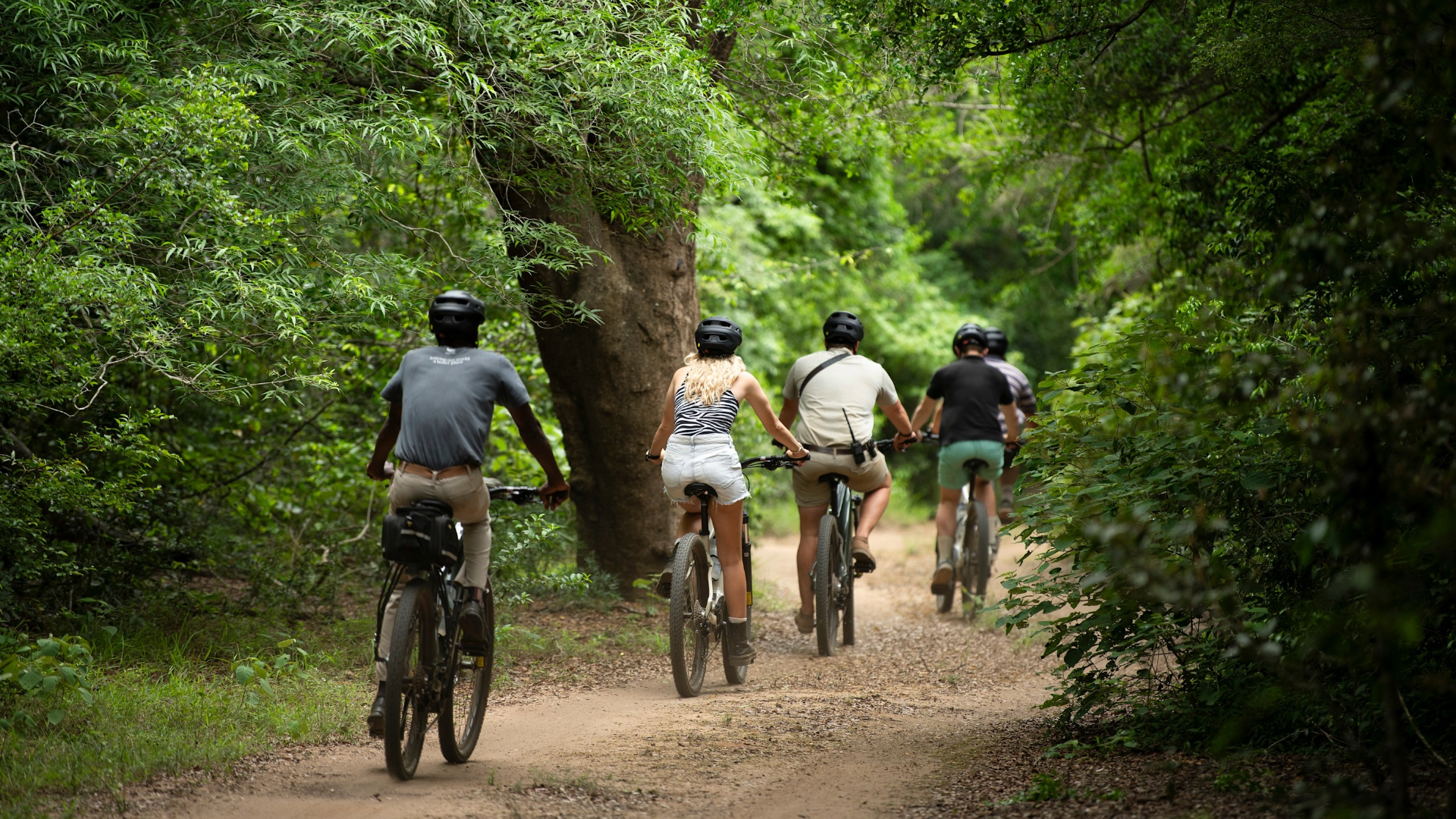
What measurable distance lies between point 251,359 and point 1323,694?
726 cm

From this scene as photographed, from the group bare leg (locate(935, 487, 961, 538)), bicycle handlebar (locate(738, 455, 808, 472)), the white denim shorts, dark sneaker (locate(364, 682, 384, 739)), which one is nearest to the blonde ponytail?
the white denim shorts

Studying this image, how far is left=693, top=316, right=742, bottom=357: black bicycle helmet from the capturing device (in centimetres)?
652

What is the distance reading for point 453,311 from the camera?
15.9 ft

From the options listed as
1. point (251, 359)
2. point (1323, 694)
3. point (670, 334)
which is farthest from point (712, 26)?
point (1323, 694)

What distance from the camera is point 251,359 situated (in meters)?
8.24

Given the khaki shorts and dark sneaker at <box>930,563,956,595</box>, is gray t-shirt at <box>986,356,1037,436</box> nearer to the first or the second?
dark sneaker at <box>930,563,956,595</box>

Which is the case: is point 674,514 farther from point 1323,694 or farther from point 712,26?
point 1323,694

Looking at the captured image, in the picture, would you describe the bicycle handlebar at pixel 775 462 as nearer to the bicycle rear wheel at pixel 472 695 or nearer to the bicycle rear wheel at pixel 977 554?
the bicycle rear wheel at pixel 472 695

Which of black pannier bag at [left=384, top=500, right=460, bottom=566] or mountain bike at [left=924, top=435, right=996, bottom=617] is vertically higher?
mountain bike at [left=924, top=435, right=996, bottom=617]

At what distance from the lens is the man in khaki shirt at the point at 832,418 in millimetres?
7676

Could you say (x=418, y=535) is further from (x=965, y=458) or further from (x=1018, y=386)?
(x=1018, y=386)

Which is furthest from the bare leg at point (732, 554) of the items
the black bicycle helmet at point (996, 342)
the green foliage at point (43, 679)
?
the black bicycle helmet at point (996, 342)

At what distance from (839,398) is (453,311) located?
342cm

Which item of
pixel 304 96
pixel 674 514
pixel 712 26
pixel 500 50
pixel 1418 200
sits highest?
pixel 712 26
